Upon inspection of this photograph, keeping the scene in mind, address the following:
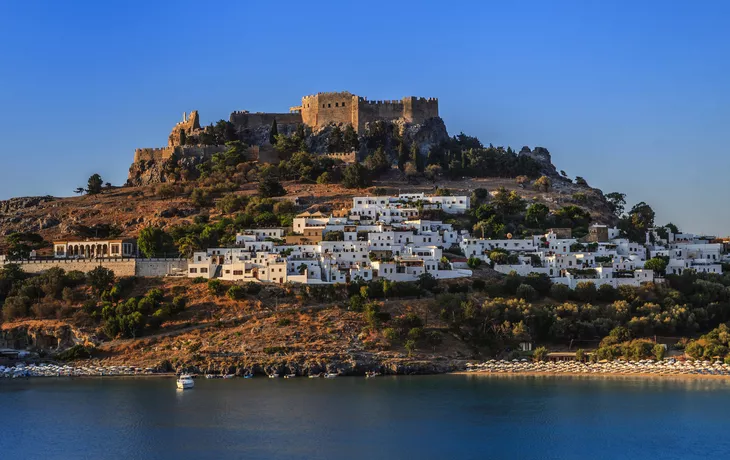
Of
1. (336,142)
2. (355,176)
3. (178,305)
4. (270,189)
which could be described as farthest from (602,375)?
(336,142)

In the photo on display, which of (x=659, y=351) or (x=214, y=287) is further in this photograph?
(x=214, y=287)

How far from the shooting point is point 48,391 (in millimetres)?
51031

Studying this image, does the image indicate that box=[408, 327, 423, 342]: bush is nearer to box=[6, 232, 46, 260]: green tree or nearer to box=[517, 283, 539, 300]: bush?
box=[517, 283, 539, 300]: bush

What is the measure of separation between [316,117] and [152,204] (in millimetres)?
15347

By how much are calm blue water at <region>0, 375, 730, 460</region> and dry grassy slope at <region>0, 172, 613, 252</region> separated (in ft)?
77.6

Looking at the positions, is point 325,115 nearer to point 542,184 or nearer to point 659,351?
point 542,184

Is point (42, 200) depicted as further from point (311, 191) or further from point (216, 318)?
point (216, 318)

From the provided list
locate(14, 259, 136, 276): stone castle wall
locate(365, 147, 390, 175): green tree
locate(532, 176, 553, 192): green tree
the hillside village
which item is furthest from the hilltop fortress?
locate(14, 259, 136, 276): stone castle wall

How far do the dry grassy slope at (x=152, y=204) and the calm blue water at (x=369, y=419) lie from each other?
77.6 feet

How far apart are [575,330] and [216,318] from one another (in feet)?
58.3

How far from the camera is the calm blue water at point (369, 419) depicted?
128 ft

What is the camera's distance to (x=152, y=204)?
79.0 meters

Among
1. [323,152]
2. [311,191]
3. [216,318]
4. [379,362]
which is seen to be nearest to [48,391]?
[216,318]

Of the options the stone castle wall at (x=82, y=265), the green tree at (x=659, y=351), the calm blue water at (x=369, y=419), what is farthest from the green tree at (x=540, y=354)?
the stone castle wall at (x=82, y=265)
